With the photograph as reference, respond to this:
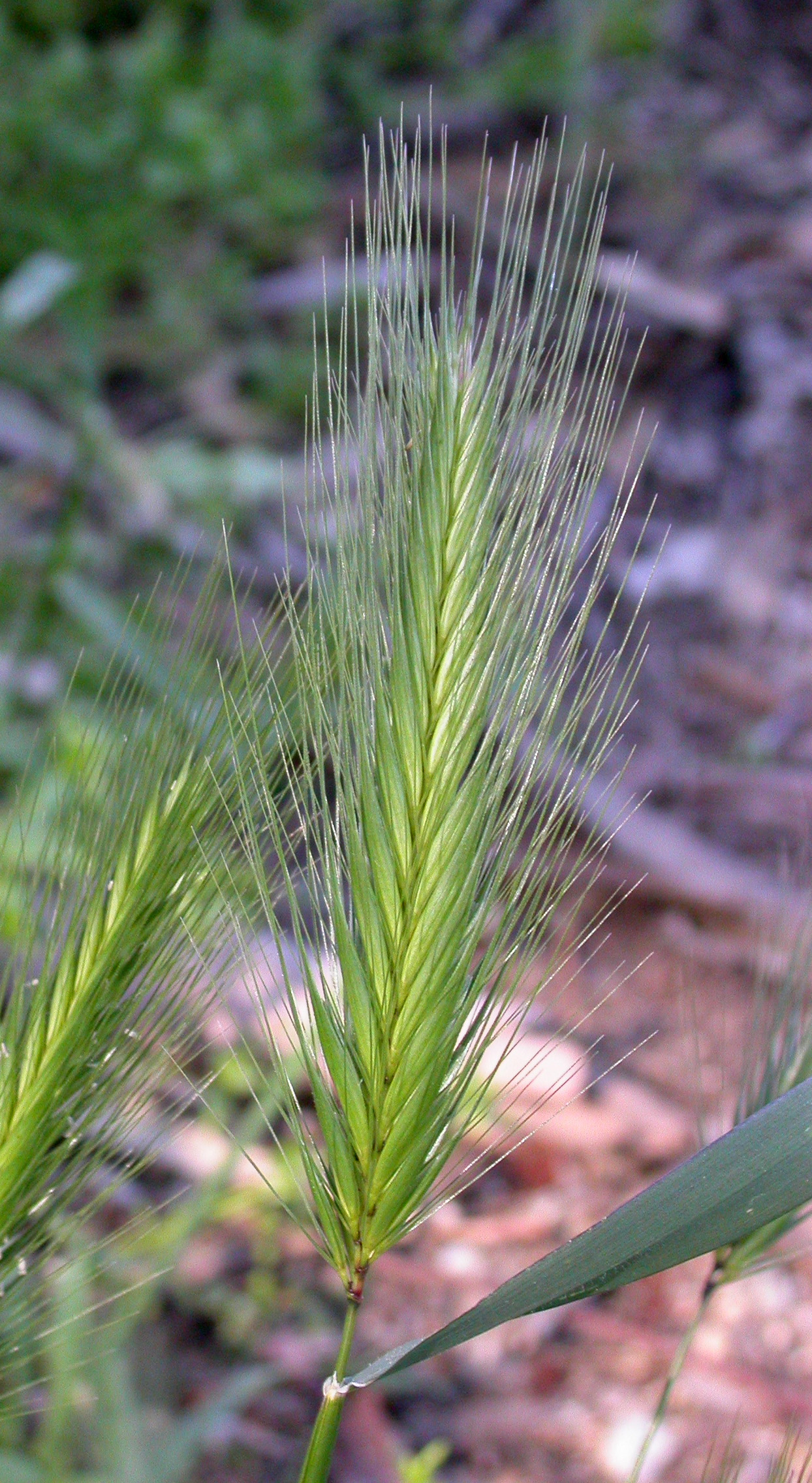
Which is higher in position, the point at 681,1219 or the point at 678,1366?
the point at 681,1219

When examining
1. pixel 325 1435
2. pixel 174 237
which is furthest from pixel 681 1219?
pixel 174 237

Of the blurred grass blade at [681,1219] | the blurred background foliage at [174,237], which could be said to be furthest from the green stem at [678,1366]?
the blurred background foliage at [174,237]

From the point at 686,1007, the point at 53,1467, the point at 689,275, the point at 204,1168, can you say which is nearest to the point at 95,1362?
the point at 53,1467

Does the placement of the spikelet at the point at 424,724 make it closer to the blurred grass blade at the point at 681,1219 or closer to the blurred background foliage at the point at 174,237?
the blurred grass blade at the point at 681,1219

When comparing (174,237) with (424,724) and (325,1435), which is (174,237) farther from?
(325,1435)

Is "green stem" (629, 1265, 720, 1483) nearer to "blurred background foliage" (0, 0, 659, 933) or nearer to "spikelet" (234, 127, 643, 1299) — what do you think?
"spikelet" (234, 127, 643, 1299)

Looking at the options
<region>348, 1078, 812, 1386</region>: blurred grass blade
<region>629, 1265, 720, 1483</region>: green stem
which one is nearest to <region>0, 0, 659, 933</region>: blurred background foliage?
<region>629, 1265, 720, 1483</region>: green stem

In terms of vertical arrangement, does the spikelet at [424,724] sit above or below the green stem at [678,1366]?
above

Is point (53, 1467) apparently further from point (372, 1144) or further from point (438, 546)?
point (438, 546)
